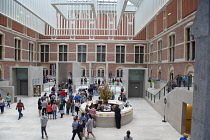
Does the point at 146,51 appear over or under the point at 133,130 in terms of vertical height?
over

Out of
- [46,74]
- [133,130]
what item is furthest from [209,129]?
[46,74]

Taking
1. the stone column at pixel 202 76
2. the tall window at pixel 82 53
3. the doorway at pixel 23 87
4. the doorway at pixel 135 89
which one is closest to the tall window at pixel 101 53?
the tall window at pixel 82 53

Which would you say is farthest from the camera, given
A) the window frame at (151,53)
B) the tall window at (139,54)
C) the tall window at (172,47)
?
the tall window at (139,54)

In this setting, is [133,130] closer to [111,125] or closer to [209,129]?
[111,125]

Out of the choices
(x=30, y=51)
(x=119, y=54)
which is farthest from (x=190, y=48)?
(x=30, y=51)

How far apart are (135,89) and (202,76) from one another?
16.1 m

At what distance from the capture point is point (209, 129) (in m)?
4.51

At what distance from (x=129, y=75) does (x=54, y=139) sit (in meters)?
12.5

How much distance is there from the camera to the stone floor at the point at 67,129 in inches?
370

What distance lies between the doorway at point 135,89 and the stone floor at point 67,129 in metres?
6.98

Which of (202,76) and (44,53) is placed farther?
(44,53)

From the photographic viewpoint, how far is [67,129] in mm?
10422

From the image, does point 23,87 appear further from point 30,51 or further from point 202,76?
point 202,76

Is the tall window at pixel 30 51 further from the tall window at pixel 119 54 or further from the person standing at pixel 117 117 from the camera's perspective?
the person standing at pixel 117 117
